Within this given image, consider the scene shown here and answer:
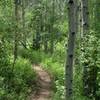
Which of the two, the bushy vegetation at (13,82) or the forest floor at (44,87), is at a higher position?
the bushy vegetation at (13,82)

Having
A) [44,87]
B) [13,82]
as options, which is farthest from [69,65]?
[44,87]

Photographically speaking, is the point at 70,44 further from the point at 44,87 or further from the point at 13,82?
the point at 44,87

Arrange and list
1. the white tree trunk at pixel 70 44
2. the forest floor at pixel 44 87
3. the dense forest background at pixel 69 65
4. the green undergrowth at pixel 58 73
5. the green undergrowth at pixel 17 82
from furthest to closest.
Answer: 1. the forest floor at pixel 44 87
2. the green undergrowth at pixel 17 82
3. the green undergrowth at pixel 58 73
4. the dense forest background at pixel 69 65
5. the white tree trunk at pixel 70 44

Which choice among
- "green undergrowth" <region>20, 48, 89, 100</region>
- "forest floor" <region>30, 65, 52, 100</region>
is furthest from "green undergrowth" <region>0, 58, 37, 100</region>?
"green undergrowth" <region>20, 48, 89, 100</region>

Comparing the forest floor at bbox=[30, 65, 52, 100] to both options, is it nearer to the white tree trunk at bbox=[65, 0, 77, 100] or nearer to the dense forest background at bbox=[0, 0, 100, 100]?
the dense forest background at bbox=[0, 0, 100, 100]

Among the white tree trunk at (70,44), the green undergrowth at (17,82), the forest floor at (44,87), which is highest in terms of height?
the white tree trunk at (70,44)

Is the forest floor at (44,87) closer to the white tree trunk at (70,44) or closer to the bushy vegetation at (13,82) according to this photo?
the bushy vegetation at (13,82)

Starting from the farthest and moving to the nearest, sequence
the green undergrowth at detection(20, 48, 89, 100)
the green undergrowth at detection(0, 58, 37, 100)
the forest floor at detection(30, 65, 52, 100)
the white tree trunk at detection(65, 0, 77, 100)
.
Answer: the forest floor at detection(30, 65, 52, 100)
the green undergrowth at detection(0, 58, 37, 100)
the green undergrowth at detection(20, 48, 89, 100)
the white tree trunk at detection(65, 0, 77, 100)

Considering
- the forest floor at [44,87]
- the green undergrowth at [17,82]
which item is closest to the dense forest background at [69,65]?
the green undergrowth at [17,82]

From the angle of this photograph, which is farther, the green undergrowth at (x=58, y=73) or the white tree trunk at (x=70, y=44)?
the green undergrowth at (x=58, y=73)

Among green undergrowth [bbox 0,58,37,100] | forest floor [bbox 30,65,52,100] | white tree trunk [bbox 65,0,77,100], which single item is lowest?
forest floor [bbox 30,65,52,100]

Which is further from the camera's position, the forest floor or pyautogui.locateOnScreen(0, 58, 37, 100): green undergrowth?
the forest floor

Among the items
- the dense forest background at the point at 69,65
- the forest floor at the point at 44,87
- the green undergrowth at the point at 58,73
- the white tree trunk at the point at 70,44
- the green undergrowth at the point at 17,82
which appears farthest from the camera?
the forest floor at the point at 44,87

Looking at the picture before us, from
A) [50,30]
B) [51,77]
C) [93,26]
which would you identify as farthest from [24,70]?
[50,30]
